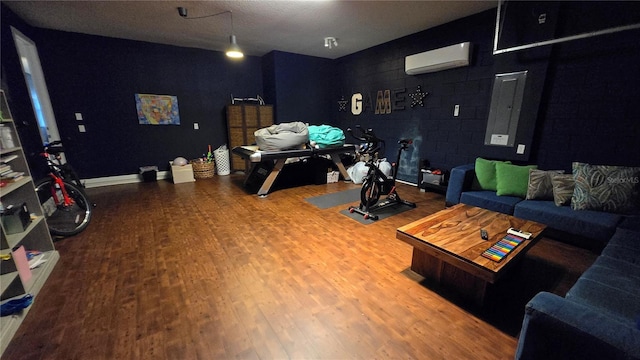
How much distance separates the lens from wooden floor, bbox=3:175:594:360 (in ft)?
4.71

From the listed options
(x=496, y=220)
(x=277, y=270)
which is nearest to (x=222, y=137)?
(x=277, y=270)

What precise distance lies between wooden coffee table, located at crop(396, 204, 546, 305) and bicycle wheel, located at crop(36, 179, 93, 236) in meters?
3.51

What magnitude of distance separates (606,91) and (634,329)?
289cm

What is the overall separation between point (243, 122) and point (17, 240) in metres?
4.14

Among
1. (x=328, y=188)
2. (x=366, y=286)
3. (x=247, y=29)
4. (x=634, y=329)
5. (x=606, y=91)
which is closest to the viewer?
(x=634, y=329)

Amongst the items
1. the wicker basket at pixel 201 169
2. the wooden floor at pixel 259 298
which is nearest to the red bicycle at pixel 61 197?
the wooden floor at pixel 259 298

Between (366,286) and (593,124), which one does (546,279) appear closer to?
(366,286)

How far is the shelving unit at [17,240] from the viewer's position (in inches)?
62.6

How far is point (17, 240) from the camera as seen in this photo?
5.98ft

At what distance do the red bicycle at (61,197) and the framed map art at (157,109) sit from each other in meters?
2.01

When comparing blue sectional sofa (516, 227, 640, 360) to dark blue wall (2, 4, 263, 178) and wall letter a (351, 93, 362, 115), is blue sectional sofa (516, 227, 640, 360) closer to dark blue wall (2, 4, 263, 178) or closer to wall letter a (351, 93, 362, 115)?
wall letter a (351, 93, 362, 115)

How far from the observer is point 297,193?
4195 millimetres

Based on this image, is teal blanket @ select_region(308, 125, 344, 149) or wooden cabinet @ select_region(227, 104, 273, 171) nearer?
teal blanket @ select_region(308, 125, 344, 149)

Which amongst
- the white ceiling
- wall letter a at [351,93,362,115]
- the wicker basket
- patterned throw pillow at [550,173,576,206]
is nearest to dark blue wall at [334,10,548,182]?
wall letter a at [351,93,362,115]
